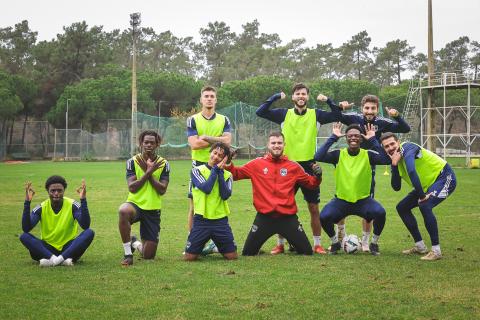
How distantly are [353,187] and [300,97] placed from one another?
1473mm

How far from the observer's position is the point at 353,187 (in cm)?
930

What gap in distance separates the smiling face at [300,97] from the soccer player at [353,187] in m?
→ 0.59

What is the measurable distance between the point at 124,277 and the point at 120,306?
1406 mm

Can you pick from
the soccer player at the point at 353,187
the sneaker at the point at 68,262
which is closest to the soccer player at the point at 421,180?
the soccer player at the point at 353,187

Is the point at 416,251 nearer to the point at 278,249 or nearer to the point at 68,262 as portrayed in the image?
the point at 278,249

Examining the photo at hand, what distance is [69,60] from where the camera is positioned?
74500mm

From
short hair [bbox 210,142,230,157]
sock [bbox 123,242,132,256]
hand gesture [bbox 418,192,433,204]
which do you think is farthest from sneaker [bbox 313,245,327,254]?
sock [bbox 123,242,132,256]

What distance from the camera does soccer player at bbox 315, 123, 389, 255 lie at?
9242mm

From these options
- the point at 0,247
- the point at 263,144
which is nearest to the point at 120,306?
the point at 0,247

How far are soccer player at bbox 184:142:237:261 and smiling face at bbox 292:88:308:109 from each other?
125 centimetres

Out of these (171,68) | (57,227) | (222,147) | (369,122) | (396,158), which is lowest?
(57,227)

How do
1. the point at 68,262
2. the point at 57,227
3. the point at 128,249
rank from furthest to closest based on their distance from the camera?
the point at 57,227
the point at 128,249
the point at 68,262

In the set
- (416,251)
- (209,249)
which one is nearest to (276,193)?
(209,249)

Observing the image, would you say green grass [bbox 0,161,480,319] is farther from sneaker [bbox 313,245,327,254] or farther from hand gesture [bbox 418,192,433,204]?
hand gesture [bbox 418,192,433,204]
